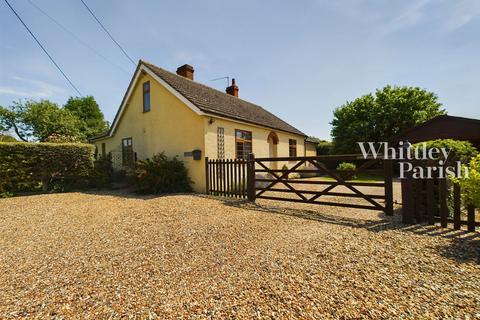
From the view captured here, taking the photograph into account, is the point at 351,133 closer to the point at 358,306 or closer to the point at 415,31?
the point at 415,31

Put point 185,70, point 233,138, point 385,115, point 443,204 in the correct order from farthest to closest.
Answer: point 385,115
point 185,70
point 233,138
point 443,204

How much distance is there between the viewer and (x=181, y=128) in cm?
1029

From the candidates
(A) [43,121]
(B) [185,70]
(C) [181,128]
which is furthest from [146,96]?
(A) [43,121]

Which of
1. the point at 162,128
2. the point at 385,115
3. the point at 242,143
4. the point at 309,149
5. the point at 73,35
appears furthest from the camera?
the point at 309,149

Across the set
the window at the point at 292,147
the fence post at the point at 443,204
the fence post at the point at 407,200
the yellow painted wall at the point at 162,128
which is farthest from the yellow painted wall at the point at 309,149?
the fence post at the point at 443,204

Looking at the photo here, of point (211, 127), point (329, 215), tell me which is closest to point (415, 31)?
point (329, 215)

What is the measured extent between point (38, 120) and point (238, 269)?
4134 cm

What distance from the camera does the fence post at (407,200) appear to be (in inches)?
177

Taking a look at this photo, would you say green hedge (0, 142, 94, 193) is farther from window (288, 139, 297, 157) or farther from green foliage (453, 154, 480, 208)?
green foliage (453, 154, 480, 208)

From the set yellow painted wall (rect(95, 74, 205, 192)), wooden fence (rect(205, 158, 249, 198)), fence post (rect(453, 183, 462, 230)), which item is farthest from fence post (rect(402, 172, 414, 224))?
yellow painted wall (rect(95, 74, 205, 192))

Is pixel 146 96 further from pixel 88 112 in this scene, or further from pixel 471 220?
pixel 88 112

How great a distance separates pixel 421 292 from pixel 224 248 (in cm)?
262

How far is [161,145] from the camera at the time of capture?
1130cm

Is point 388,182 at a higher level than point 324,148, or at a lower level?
lower
